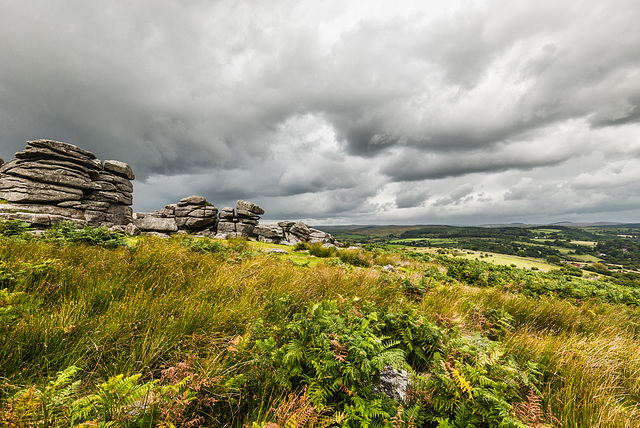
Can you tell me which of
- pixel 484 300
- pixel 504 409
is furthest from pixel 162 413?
pixel 484 300

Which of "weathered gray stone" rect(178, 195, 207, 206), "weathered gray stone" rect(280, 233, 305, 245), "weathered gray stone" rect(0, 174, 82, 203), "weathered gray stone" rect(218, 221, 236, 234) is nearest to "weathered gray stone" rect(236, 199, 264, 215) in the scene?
"weathered gray stone" rect(218, 221, 236, 234)

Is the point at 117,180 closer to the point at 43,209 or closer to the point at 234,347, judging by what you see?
the point at 43,209

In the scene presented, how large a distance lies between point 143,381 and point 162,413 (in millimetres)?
941

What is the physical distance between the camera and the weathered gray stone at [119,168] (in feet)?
76.8

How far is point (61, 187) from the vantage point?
731 inches

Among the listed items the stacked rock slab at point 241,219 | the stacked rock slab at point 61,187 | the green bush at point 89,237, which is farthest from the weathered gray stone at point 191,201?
the green bush at point 89,237

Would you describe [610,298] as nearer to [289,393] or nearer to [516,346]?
[516,346]

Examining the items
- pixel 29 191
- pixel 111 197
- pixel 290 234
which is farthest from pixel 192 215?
pixel 290 234

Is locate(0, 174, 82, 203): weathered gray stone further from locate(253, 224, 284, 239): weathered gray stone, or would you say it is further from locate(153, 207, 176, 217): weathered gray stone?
locate(253, 224, 284, 239): weathered gray stone

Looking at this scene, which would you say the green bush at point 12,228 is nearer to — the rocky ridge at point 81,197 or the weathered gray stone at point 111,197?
the rocky ridge at point 81,197

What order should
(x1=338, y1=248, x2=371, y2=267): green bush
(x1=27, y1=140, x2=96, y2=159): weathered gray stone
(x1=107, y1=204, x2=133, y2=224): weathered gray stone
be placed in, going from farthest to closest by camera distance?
(x1=107, y1=204, x2=133, y2=224): weathered gray stone → (x1=27, y1=140, x2=96, y2=159): weathered gray stone → (x1=338, y1=248, x2=371, y2=267): green bush

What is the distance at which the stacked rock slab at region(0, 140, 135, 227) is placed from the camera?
16252mm

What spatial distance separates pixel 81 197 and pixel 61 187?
158cm

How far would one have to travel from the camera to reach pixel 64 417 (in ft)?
5.23
